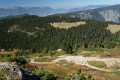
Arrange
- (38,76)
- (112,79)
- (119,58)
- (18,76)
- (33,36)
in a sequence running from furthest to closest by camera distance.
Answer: (33,36) → (119,58) → (112,79) → (38,76) → (18,76)

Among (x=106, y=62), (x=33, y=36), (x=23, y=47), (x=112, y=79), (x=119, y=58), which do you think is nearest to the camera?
(x=112, y=79)

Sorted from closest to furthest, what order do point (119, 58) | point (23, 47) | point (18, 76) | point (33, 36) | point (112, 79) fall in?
point (18, 76) < point (112, 79) < point (119, 58) < point (23, 47) < point (33, 36)

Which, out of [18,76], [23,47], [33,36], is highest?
[18,76]

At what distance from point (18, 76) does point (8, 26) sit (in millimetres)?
201449

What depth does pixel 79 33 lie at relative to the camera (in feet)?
562

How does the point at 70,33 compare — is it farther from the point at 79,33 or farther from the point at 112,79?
the point at 112,79

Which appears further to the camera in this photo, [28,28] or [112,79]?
[28,28]

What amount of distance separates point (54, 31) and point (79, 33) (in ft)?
149

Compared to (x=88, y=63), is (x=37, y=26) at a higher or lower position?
higher

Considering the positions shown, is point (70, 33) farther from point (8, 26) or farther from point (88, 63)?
point (88, 63)

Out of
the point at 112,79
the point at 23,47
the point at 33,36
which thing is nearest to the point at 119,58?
the point at 112,79

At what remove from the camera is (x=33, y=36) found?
167000mm

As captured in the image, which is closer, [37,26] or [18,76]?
[18,76]

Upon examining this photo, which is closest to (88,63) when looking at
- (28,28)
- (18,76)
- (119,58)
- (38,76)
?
(119,58)
